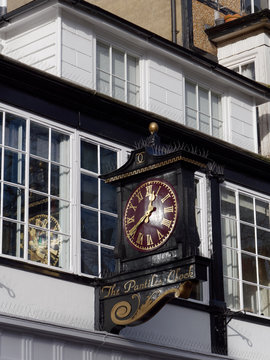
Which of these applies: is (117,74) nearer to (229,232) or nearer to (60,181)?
(60,181)

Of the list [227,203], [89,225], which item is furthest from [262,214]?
[89,225]

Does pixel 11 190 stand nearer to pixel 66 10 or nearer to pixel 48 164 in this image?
pixel 48 164

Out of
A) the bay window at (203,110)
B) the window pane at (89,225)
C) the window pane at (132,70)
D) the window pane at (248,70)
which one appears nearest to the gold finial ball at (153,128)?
the window pane at (89,225)

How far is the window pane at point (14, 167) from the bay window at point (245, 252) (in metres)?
4.36

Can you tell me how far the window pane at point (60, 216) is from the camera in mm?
15516

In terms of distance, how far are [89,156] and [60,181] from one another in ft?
2.51

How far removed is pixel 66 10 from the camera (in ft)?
57.4

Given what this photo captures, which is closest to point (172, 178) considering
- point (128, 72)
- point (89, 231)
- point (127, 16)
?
point (89, 231)

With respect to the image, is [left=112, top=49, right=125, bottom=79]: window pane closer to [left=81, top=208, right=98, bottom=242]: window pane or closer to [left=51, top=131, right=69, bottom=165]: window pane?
[left=51, top=131, right=69, bottom=165]: window pane

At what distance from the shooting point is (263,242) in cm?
1873

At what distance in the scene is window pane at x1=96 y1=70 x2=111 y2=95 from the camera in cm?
1777

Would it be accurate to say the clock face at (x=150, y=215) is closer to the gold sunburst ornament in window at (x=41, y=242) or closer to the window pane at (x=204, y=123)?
the gold sunburst ornament in window at (x=41, y=242)

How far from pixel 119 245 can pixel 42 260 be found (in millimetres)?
1123

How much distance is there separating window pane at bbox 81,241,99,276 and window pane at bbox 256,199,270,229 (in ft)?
13.2
